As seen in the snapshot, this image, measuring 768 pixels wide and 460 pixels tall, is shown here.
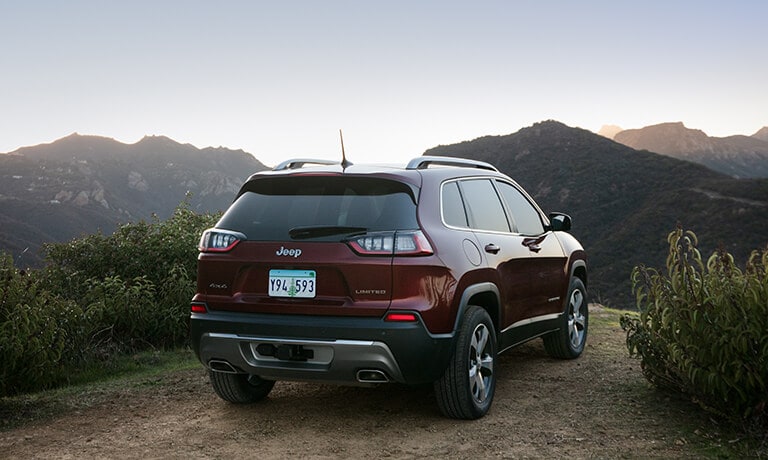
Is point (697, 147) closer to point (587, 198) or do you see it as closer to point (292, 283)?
point (587, 198)

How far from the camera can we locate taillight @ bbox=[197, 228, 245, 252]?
16.0 feet

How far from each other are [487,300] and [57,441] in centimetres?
305

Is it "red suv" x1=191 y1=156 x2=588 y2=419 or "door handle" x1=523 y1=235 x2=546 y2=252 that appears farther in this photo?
"door handle" x1=523 y1=235 x2=546 y2=252

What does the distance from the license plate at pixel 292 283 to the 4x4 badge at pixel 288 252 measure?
0.10m

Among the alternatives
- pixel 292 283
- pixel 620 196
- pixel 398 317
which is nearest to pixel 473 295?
pixel 398 317

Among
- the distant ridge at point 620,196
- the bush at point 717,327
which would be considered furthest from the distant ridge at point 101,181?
the bush at point 717,327

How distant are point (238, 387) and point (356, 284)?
5.24 feet

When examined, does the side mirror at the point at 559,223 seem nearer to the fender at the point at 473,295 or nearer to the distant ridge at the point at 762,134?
the fender at the point at 473,295

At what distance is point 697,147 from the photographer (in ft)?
376

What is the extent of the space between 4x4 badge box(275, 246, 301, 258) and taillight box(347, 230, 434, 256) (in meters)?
0.32

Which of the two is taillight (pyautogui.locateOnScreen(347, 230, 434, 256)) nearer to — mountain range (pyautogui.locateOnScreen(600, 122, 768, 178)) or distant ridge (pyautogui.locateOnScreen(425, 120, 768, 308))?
distant ridge (pyautogui.locateOnScreen(425, 120, 768, 308))

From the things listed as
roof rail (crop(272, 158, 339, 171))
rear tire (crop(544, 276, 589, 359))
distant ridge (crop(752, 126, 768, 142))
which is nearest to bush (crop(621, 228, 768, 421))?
rear tire (crop(544, 276, 589, 359))

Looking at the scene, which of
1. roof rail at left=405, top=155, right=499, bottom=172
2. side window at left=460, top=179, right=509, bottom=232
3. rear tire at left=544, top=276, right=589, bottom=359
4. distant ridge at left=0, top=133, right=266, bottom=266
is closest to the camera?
roof rail at left=405, top=155, right=499, bottom=172

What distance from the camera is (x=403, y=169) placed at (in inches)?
204
